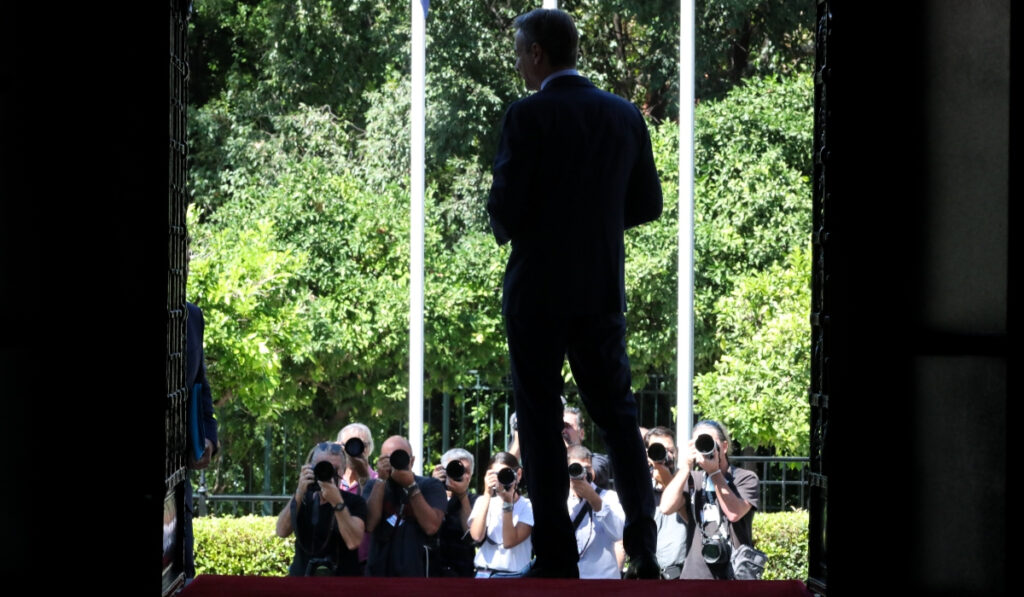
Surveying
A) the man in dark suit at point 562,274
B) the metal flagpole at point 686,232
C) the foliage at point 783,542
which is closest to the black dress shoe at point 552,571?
the man in dark suit at point 562,274

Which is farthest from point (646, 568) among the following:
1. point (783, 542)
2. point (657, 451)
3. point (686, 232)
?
point (783, 542)

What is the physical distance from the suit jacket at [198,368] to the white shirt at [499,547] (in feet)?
3.73

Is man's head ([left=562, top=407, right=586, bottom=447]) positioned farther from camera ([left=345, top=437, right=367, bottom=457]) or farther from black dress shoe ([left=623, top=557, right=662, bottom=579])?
black dress shoe ([left=623, top=557, right=662, bottom=579])

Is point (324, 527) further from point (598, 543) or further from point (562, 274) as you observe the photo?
point (562, 274)

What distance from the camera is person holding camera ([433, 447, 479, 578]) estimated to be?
16.4 ft

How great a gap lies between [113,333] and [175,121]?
461 mm

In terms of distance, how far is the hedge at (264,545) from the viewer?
1202 centimetres

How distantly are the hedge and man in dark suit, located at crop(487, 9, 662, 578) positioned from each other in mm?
8845

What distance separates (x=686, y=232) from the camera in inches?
437

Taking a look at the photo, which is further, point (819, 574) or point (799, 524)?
point (799, 524)

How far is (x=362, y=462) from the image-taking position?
5.55m

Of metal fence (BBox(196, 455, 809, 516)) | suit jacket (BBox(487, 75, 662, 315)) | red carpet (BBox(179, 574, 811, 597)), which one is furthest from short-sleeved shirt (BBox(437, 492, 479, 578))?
metal fence (BBox(196, 455, 809, 516))

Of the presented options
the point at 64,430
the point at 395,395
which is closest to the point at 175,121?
the point at 64,430

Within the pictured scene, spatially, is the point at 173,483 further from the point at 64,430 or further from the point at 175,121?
the point at 175,121
